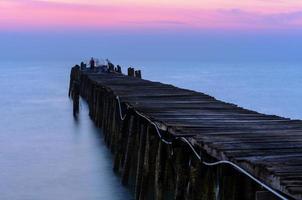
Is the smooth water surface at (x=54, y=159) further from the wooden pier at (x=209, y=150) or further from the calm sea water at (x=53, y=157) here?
the wooden pier at (x=209, y=150)

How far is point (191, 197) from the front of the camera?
23.5ft

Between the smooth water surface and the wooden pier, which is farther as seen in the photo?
the smooth water surface

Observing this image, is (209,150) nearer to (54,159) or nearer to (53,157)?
(54,159)

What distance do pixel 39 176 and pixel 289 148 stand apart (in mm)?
8436

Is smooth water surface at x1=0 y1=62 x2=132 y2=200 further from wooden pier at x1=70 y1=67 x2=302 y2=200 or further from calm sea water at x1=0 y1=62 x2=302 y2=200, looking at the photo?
wooden pier at x1=70 y1=67 x2=302 y2=200

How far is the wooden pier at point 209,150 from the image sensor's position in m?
5.30

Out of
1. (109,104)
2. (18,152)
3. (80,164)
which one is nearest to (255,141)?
(80,164)

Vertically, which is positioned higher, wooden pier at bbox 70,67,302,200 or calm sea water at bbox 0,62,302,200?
wooden pier at bbox 70,67,302,200

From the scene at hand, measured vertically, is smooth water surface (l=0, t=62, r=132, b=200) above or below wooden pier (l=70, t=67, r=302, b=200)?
below

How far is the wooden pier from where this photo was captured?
5.30 m

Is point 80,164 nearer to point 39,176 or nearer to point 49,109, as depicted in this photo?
point 39,176

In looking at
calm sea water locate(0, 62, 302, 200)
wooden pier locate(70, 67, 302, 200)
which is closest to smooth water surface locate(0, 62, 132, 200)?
calm sea water locate(0, 62, 302, 200)

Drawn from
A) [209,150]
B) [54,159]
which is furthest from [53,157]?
[209,150]

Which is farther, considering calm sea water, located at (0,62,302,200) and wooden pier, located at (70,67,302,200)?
calm sea water, located at (0,62,302,200)
